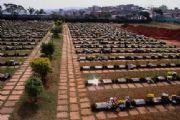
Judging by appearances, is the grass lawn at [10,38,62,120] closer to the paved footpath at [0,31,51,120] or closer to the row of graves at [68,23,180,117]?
the paved footpath at [0,31,51,120]

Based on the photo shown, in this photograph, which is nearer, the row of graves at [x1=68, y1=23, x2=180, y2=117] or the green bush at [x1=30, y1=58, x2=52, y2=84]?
the row of graves at [x1=68, y1=23, x2=180, y2=117]

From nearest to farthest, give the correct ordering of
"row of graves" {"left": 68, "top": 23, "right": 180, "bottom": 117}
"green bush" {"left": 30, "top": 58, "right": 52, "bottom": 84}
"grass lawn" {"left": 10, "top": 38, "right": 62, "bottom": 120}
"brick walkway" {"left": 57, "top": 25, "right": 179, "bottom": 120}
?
"grass lawn" {"left": 10, "top": 38, "right": 62, "bottom": 120} → "brick walkway" {"left": 57, "top": 25, "right": 179, "bottom": 120} → "row of graves" {"left": 68, "top": 23, "right": 180, "bottom": 117} → "green bush" {"left": 30, "top": 58, "right": 52, "bottom": 84}

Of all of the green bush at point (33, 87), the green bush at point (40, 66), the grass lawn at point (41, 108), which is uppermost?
the green bush at point (40, 66)

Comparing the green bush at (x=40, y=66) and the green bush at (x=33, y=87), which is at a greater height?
the green bush at (x=40, y=66)

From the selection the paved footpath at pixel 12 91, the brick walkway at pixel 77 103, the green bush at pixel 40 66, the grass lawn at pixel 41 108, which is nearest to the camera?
the grass lawn at pixel 41 108

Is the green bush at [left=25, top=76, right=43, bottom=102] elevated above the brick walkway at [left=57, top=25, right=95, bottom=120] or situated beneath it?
elevated above

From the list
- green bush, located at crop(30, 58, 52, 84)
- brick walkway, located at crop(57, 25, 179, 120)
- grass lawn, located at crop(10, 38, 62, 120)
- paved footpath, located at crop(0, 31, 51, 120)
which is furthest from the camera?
green bush, located at crop(30, 58, 52, 84)

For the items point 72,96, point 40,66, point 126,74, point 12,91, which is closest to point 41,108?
point 72,96

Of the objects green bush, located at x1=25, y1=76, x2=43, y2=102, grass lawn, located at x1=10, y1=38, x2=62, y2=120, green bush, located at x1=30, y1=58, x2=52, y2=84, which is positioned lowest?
grass lawn, located at x1=10, y1=38, x2=62, y2=120

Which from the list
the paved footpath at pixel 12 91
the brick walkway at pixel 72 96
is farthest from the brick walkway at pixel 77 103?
the paved footpath at pixel 12 91

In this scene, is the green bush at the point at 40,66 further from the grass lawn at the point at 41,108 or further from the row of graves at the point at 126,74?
the row of graves at the point at 126,74

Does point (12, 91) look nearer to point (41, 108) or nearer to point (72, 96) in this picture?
point (41, 108)

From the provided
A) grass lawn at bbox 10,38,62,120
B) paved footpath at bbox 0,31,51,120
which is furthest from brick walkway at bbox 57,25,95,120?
paved footpath at bbox 0,31,51,120
